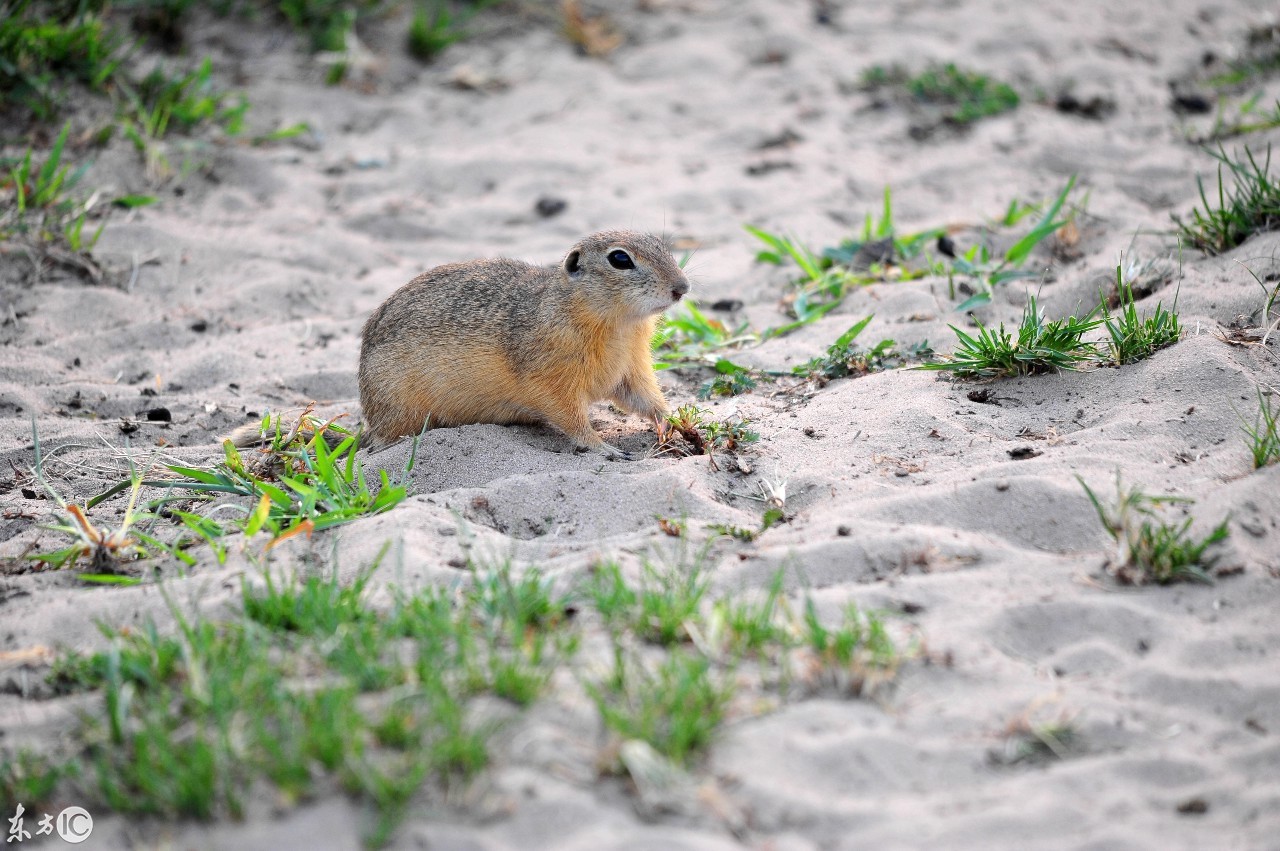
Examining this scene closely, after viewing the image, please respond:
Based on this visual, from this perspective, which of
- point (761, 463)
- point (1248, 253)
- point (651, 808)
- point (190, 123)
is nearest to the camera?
point (651, 808)

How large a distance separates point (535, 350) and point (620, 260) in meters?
0.50

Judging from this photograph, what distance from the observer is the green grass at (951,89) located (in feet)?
22.7

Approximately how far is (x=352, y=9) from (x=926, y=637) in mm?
7048

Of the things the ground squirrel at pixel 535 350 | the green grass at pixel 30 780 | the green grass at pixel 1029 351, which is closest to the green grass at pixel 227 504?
the ground squirrel at pixel 535 350

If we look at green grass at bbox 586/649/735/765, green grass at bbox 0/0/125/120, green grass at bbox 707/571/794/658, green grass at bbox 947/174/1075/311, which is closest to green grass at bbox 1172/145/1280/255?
green grass at bbox 947/174/1075/311

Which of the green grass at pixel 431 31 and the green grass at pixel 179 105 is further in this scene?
the green grass at pixel 431 31

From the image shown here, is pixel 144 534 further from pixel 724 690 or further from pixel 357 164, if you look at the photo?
pixel 357 164

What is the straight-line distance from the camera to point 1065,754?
232 cm

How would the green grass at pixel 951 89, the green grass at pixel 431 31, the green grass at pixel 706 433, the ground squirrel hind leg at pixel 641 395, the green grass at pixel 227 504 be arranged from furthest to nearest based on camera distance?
the green grass at pixel 431 31 → the green grass at pixel 951 89 → the ground squirrel hind leg at pixel 641 395 → the green grass at pixel 706 433 → the green grass at pixel 227 504

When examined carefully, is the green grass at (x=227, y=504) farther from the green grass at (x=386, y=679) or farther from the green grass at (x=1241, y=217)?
the green grass at (x=1241, y=217)

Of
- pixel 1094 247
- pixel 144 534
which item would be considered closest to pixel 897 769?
pixel 144 534

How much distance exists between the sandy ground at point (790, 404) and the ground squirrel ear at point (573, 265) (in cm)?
74

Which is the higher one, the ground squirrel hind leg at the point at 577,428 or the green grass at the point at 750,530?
the green grass at the point at 750,530

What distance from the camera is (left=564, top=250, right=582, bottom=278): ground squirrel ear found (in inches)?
166
